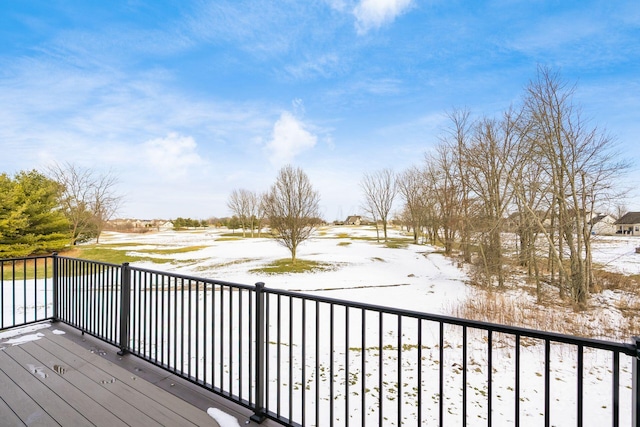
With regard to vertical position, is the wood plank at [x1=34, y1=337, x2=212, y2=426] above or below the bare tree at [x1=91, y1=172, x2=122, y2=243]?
below

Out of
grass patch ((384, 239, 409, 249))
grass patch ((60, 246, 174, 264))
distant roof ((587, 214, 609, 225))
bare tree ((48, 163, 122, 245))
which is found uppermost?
bare tree ((48, 163, 122, 245))

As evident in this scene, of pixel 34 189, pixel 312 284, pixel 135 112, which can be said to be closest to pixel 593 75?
pixel 312 284

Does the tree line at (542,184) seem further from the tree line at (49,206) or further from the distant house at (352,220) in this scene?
the distant house at (352,220)

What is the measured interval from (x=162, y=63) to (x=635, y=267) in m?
20.1

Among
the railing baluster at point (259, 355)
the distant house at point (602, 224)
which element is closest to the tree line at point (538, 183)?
the distant house at point (602, 224)

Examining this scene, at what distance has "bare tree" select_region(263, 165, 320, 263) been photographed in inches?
618

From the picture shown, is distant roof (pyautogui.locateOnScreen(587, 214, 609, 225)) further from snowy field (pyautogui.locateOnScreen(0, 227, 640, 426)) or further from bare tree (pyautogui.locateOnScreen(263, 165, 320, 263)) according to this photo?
bare tree (pyautogui.locateOnScreen(263, 165, 320, 263))

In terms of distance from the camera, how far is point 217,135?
1471 centimetres

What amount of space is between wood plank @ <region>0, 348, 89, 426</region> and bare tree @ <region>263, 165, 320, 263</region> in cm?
1252

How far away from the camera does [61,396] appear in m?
2.22


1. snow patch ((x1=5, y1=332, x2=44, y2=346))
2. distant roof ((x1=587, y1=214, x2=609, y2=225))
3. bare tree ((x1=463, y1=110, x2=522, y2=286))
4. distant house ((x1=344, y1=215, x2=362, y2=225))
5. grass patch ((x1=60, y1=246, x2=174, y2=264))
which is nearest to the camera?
snow patch ((x1=5, y1=332, x2=44, y2=346))

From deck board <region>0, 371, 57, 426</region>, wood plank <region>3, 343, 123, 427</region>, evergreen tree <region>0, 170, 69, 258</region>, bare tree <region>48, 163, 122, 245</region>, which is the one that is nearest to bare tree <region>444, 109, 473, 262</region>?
wood plank <region>3, 343, 123, 427</region>

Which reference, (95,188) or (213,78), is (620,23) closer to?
(213,78)

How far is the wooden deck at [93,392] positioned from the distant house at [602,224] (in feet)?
39.4
